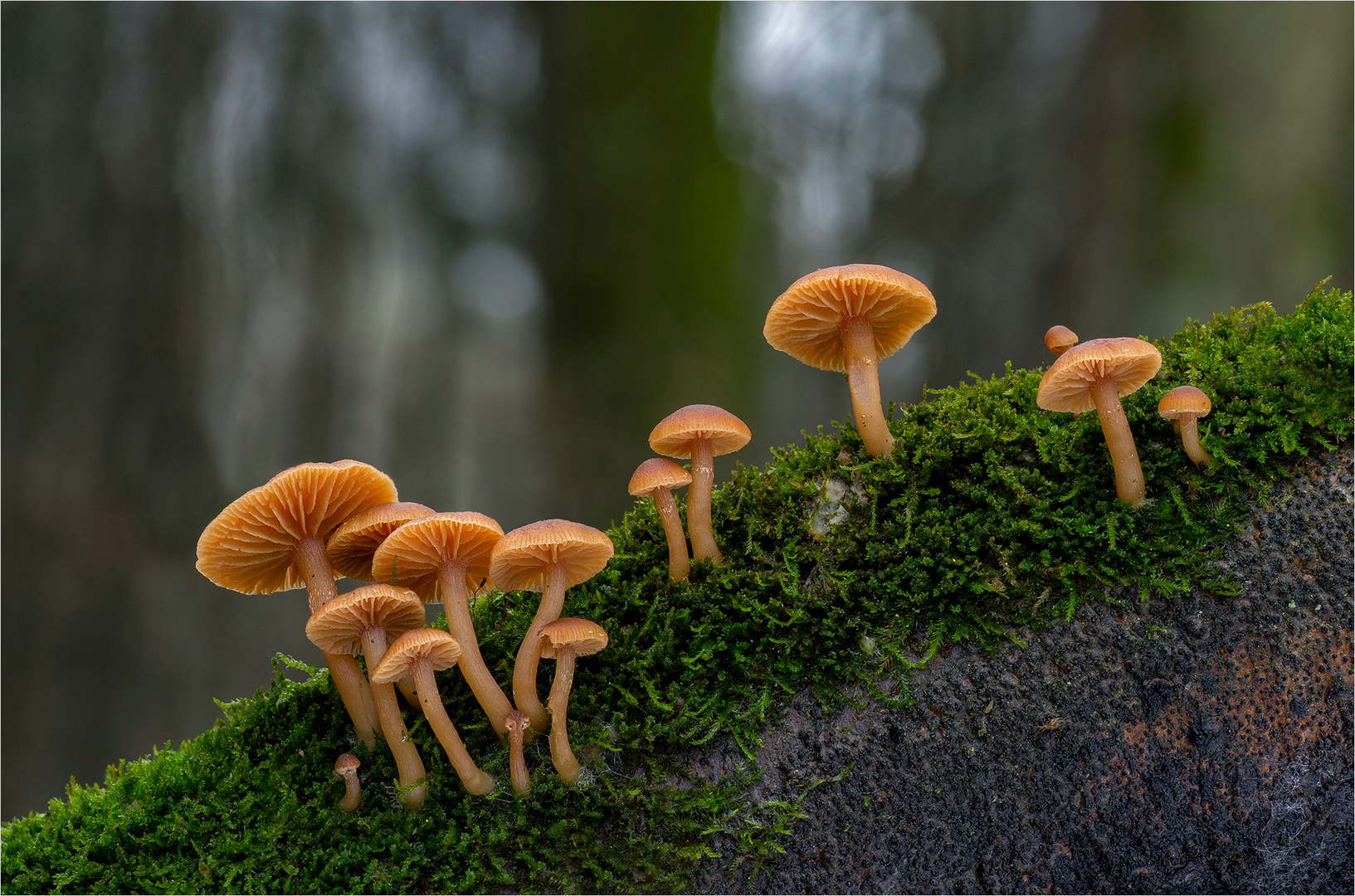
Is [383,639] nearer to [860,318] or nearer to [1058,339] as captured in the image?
[860,318]

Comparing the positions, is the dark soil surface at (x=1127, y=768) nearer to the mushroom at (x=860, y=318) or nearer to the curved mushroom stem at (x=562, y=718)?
the curved mushroom stem at (x=562, y=718)

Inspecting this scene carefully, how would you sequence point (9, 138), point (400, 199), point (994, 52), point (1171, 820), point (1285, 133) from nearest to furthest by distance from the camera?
point (1171, 820) < point (9, 138) < point (1285, 133) < point (400, 199) < point (994, 52)

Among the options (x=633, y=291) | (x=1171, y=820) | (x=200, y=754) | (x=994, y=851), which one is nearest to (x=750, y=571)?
(x=994, y=851)

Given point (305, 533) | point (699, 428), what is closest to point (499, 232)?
point (305, 533)

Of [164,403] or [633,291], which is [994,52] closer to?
[633,291]

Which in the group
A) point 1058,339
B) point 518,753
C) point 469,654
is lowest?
point 518,753

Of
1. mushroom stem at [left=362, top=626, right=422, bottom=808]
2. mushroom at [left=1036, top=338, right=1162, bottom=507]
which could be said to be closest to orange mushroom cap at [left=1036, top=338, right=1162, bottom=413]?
mushroom at [left=1036, top=338, right=1162, bottom=507]

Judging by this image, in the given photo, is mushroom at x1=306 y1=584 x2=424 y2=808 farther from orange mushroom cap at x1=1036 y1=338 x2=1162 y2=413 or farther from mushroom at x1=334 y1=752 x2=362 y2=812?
orange mushroom cap at x1=1036 y1=338 x2=1162 y2=413
